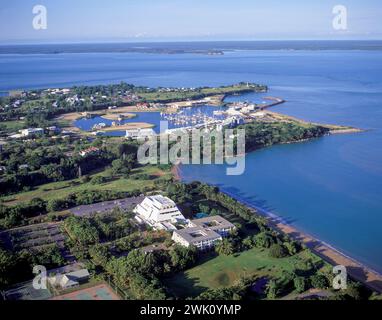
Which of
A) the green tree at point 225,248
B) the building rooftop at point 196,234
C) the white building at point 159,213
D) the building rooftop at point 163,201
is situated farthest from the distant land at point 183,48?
the green tree at point 225,248

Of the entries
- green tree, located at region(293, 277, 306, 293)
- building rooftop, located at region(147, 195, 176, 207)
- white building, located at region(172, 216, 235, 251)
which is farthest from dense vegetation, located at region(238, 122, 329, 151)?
green tree, located at region(293, 277, 306, 293)

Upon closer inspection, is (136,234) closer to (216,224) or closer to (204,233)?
(204,233)

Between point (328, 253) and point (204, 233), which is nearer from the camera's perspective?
point (328, 253)

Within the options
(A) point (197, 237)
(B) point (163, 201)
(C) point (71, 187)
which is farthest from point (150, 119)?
(A) point (197, 237)

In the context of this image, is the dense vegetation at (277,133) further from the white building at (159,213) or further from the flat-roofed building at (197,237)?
the flat-roofed building at (197,237)

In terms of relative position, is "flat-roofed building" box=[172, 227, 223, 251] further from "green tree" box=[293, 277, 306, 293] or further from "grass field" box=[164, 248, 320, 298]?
"green tree" box=[293, 277, 306, 293]

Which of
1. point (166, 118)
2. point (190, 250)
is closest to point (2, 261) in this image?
point (190, 250)
